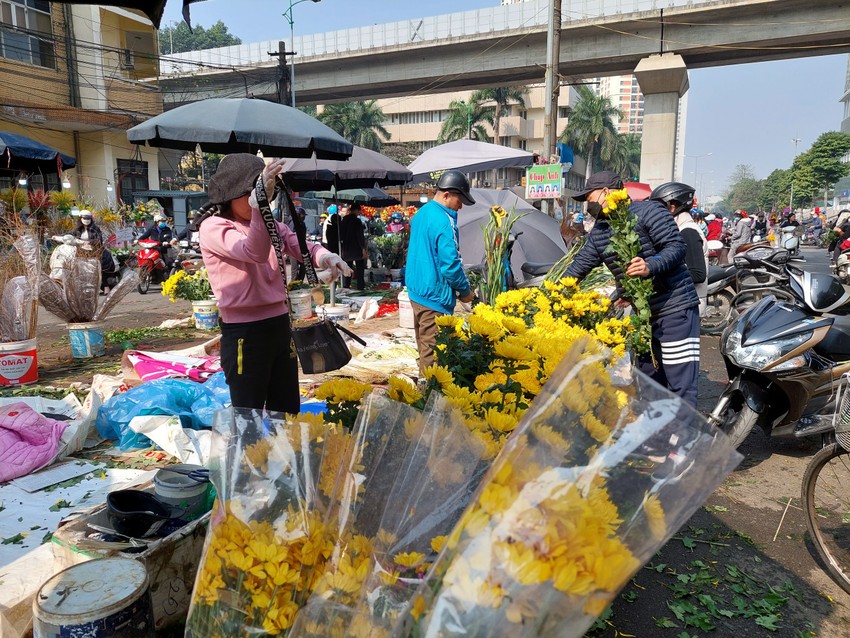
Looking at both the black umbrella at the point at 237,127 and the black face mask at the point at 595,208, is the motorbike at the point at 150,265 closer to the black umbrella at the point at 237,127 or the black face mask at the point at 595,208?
the black umbrella at the point at 237,127

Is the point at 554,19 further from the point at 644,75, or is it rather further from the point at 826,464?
the point at 826,464

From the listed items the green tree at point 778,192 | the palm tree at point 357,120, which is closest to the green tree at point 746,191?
the green tree at point 778,192

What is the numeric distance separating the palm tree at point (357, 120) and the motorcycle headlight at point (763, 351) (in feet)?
180

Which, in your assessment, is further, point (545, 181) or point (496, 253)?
point (545, 181)

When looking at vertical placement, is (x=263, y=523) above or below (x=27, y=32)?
below

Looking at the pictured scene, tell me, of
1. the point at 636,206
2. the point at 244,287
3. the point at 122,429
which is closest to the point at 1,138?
the point at 122,429

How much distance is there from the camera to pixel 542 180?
11.1 metres

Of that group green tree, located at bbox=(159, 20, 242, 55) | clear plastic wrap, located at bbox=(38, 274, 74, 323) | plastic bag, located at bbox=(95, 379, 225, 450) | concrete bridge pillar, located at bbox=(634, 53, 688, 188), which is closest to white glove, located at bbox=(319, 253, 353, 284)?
plastic bag, located at bbox=(95, 379, 225, 450)

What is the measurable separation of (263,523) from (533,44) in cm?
2517

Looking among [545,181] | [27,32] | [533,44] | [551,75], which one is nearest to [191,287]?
[545,181]

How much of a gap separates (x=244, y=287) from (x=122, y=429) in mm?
2248

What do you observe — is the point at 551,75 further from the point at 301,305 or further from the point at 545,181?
the point at 301,305

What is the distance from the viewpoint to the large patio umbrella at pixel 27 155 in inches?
431

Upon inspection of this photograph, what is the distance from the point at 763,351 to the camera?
3736 millimetres
